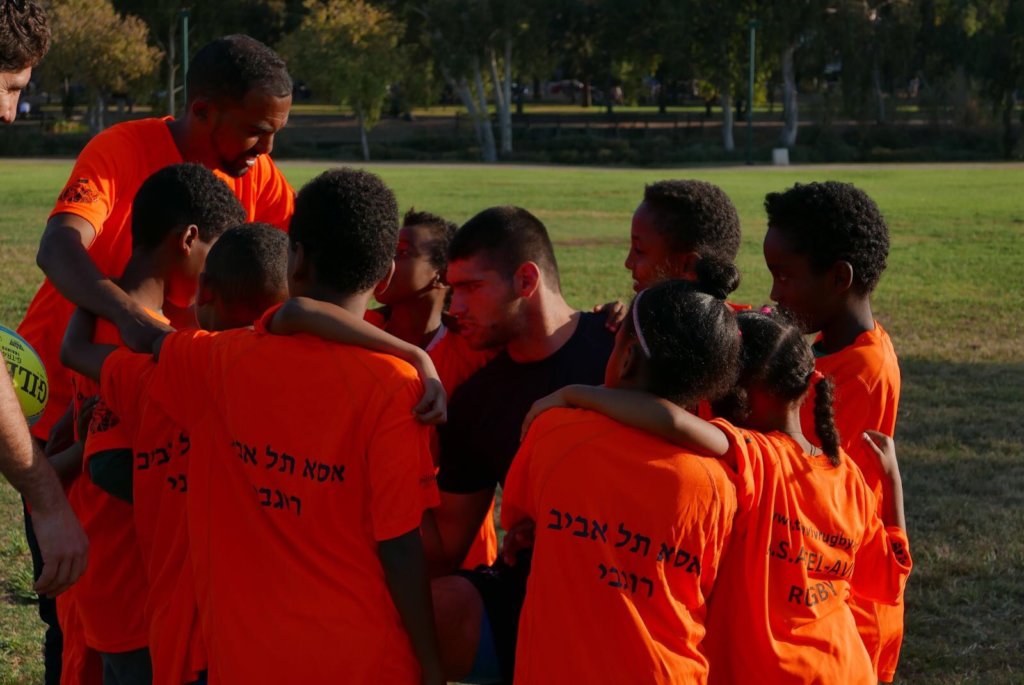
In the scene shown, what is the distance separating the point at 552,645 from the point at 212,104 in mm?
2402

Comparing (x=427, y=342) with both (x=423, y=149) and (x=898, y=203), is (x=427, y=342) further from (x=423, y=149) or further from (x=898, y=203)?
(x=423, y=149)

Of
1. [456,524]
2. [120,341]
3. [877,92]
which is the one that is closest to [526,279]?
[456,524]

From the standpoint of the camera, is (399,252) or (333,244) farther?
(399,252)

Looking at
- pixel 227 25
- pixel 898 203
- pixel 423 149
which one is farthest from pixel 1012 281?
pixel 227 25

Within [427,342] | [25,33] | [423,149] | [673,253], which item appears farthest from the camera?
[423,149]

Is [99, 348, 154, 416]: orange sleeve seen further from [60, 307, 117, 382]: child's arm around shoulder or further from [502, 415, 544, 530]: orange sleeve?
[502, 415, 544, 530]: orange sleeve

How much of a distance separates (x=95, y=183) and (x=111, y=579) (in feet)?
4.42

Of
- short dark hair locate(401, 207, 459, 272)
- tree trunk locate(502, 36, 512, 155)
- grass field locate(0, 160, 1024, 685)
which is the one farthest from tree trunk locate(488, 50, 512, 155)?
short dark hair locate(401, 207, 459, 272)

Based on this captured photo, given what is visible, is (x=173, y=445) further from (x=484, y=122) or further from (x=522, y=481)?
(x=484, y=122)

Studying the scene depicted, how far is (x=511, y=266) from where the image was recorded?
12.0 feet

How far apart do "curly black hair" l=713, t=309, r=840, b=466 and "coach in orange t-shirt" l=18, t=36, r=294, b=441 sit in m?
2.07

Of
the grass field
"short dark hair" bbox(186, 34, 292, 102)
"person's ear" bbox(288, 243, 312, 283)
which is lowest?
the grass field

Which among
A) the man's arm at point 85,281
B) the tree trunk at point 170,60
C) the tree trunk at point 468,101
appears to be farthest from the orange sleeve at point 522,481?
the tree trunk at point 170,60

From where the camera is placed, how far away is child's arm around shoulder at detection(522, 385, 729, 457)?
9.66 feet
